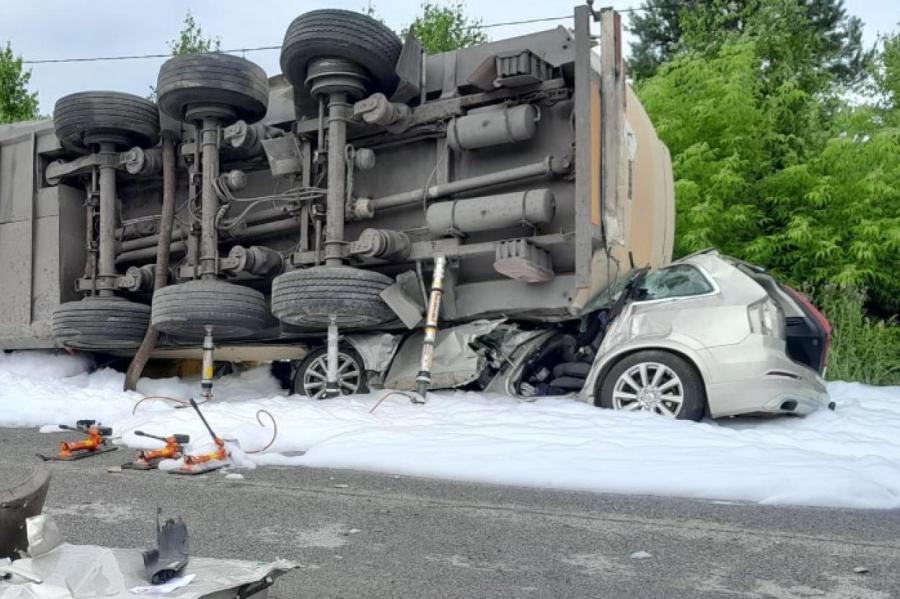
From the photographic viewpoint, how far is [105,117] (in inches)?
313

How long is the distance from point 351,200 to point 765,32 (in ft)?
38.0

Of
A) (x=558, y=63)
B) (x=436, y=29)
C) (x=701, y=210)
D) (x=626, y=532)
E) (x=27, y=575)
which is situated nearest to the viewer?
(x=27, y=575)

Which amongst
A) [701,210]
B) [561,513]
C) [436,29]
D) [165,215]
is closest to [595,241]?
[561,513]

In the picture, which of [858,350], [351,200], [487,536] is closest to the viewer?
[487,536]

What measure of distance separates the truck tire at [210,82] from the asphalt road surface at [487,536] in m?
4.23

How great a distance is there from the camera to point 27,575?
1695mm

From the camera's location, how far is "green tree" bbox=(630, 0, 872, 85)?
1602cm

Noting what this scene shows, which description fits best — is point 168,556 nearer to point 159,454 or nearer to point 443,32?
point 159,454

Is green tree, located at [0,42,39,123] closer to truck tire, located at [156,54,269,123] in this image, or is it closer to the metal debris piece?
truck tire, located at [156,54,269,123]

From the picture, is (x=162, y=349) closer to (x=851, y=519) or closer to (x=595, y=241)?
(x=595, y=241)

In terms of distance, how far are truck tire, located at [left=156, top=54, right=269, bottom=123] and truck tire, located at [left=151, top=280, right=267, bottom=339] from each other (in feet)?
5.53

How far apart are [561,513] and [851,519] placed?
113cm

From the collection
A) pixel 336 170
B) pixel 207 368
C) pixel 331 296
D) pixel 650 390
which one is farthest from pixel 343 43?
pixel 650 390

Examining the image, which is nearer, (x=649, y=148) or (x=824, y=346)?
(x=824, y=346)
